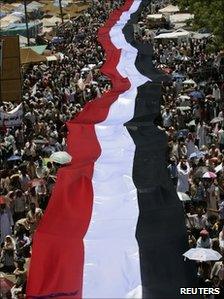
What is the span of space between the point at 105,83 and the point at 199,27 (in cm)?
695

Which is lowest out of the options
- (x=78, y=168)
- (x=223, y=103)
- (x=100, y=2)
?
(x=100, y=2)

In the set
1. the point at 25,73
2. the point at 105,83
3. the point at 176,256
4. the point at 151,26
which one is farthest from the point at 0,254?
the point at 151,26

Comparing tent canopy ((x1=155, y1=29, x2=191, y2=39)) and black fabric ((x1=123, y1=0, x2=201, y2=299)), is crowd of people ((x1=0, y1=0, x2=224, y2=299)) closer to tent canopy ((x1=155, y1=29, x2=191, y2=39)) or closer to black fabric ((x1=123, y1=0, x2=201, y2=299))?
tent canopy ((x1=155, y1=29, x2=191, y2=39))

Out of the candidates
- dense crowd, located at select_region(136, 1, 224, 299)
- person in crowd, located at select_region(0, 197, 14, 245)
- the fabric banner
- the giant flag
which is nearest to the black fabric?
the giant flag

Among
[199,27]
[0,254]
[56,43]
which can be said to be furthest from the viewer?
[56,43]

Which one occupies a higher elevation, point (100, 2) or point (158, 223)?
point (158, 223)

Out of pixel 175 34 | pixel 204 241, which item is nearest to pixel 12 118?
pixel 204 241

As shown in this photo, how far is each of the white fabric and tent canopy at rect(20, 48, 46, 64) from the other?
16.9 metres

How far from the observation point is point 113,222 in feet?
38.5

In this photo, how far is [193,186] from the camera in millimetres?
16328

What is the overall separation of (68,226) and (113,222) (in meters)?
0.67

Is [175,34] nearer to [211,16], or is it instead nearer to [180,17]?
[180,17]

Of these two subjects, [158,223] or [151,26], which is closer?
[158,223]

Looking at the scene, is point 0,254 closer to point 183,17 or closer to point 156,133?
point 156,133
